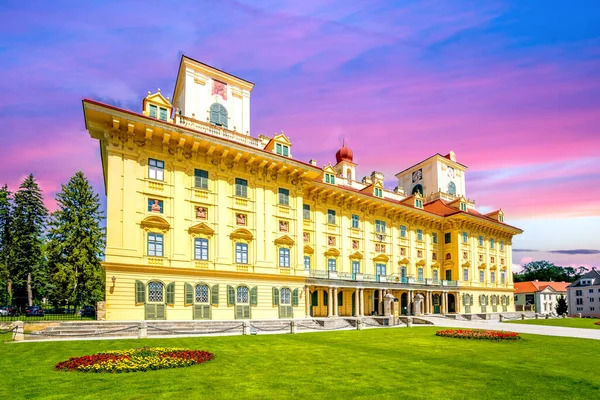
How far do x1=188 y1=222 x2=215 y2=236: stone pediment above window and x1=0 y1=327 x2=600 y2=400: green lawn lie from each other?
11.1 meters

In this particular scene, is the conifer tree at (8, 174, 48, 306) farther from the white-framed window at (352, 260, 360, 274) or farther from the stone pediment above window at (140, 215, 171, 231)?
the white-framed window at (352, 260, 360, 274)

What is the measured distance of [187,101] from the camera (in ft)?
116

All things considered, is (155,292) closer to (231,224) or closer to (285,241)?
(231,224)

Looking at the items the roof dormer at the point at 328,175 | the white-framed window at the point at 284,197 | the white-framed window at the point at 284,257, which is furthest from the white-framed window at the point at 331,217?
the white-framed window at the point at 284,257

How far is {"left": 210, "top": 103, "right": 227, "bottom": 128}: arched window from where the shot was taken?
3650cm

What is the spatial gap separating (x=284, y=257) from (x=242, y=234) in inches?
191

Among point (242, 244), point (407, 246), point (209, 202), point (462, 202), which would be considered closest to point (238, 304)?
point (242, 244)

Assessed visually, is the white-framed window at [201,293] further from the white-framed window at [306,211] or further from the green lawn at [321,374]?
the white-framed window at [306,211]

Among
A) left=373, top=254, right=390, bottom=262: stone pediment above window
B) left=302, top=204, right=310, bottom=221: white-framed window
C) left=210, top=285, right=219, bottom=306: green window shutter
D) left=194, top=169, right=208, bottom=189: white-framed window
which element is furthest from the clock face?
left=210, top=285, right=219, bottom=306: green window shutter

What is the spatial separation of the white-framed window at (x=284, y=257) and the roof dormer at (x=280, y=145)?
8.57 meters

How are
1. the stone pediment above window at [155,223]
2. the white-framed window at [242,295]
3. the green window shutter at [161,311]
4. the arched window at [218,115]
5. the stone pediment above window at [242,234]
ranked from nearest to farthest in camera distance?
the green window shutter at [161,311] < the stone pediment above window at [155,223] < the white-framed window at [242,295] < the stone pediment above window at [242,234] < the arched window at [218,115]

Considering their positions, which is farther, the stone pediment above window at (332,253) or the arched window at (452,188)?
the arched window at (452,188)

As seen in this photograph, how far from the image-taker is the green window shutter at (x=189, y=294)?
96.6 feet

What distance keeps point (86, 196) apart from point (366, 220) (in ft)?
118
